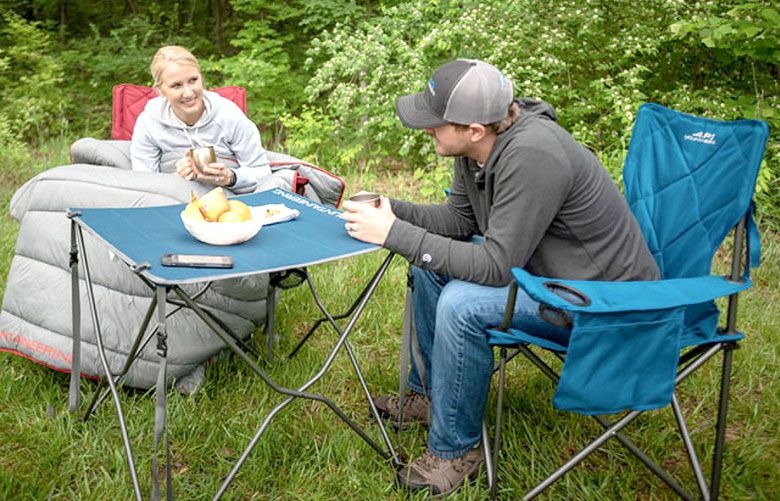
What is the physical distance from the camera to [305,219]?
212cm

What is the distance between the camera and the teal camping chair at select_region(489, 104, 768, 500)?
1.50m

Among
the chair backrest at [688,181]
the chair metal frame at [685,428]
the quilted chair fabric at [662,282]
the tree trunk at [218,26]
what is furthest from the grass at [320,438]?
the tree trunk at [218,26]

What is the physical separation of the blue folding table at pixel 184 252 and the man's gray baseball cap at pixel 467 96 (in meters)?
0.38

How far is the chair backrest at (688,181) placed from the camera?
1812 mm

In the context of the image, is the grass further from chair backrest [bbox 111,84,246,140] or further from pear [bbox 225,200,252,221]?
chair backrest [bbox 111,84,246,140]

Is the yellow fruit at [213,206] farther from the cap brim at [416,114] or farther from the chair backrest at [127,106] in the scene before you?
the chair backrest at [127,106]

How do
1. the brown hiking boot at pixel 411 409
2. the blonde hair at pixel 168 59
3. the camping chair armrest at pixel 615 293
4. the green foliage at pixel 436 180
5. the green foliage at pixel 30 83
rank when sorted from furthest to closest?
the green foliage at pixel 30 83
the green foliage at pixel 436 180
the blonde hair at pixel 168 59
the brown hiking boot at pixel 411 409
the camping chair armrest at pixel 615 293

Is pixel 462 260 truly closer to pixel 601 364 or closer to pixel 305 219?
pixel 601 364

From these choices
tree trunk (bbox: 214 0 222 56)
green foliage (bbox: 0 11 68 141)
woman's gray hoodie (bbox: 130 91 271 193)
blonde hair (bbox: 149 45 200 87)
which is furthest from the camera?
tree trunk (bbox: 214 0 222 56)

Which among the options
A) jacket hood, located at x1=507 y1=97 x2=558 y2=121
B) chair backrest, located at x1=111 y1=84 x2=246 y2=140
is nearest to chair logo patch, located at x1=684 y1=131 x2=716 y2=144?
jacket hood, located at x1=507 y1=97 x2=558 y2=121

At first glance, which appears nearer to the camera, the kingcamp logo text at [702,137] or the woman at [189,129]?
the kingcamp logo text at [702,137]

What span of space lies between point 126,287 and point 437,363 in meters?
1.06

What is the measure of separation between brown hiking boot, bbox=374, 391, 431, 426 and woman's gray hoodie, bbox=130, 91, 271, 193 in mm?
973

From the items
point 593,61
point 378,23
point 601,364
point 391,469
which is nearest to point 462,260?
point 601,364
